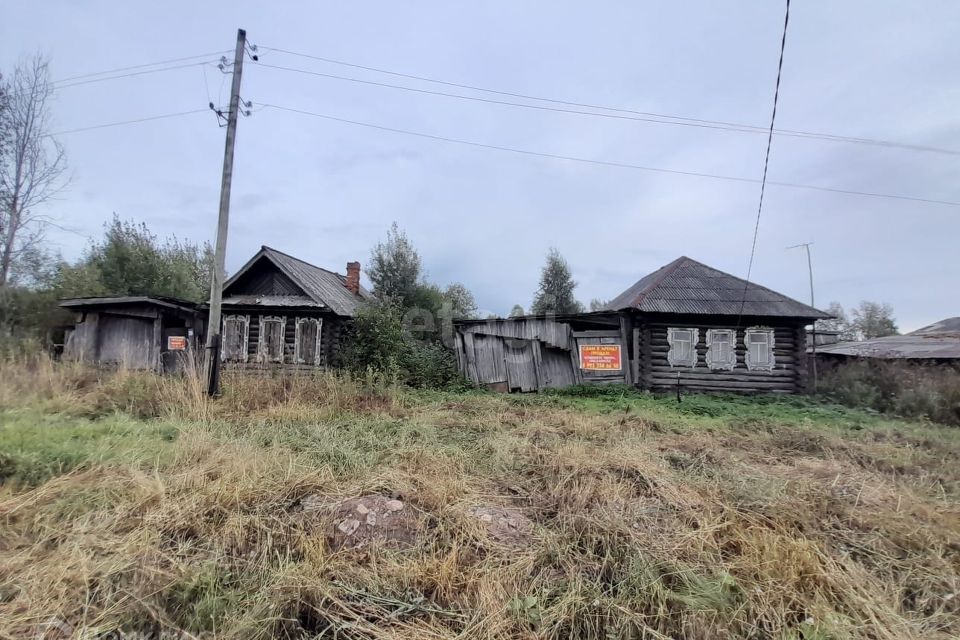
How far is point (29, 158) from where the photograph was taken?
14.5 m

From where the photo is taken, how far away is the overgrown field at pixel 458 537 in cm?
222

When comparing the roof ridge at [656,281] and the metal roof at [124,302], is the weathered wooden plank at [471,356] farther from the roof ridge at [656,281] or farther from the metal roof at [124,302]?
the metal roof at [124,302]

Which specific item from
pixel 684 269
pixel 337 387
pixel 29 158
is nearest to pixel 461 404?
pixel 337 387

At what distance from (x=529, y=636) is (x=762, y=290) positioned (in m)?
15.5

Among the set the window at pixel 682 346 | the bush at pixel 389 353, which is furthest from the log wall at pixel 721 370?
the bush at pixel 389 353

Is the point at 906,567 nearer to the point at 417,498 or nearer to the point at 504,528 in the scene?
the point at 504,528

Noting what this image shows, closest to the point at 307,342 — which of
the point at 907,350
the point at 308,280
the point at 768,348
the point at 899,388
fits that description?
the point at 308,280

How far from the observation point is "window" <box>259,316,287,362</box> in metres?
13.7

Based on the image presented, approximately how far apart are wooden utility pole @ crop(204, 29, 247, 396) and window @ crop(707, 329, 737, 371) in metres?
14.3

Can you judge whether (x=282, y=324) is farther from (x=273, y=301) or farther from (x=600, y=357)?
(x=600, y=357)

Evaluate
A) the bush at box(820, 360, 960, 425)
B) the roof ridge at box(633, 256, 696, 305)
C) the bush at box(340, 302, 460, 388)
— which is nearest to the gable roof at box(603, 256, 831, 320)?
the roof ridge at box(633, 256, 696, 305)

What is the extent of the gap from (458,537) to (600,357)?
35.9 feet

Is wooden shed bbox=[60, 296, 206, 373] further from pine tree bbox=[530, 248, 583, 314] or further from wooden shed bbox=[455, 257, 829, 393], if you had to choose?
pine tree bbox=[530, 248, 583, 314]

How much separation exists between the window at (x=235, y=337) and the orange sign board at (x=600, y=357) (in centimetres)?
1217
